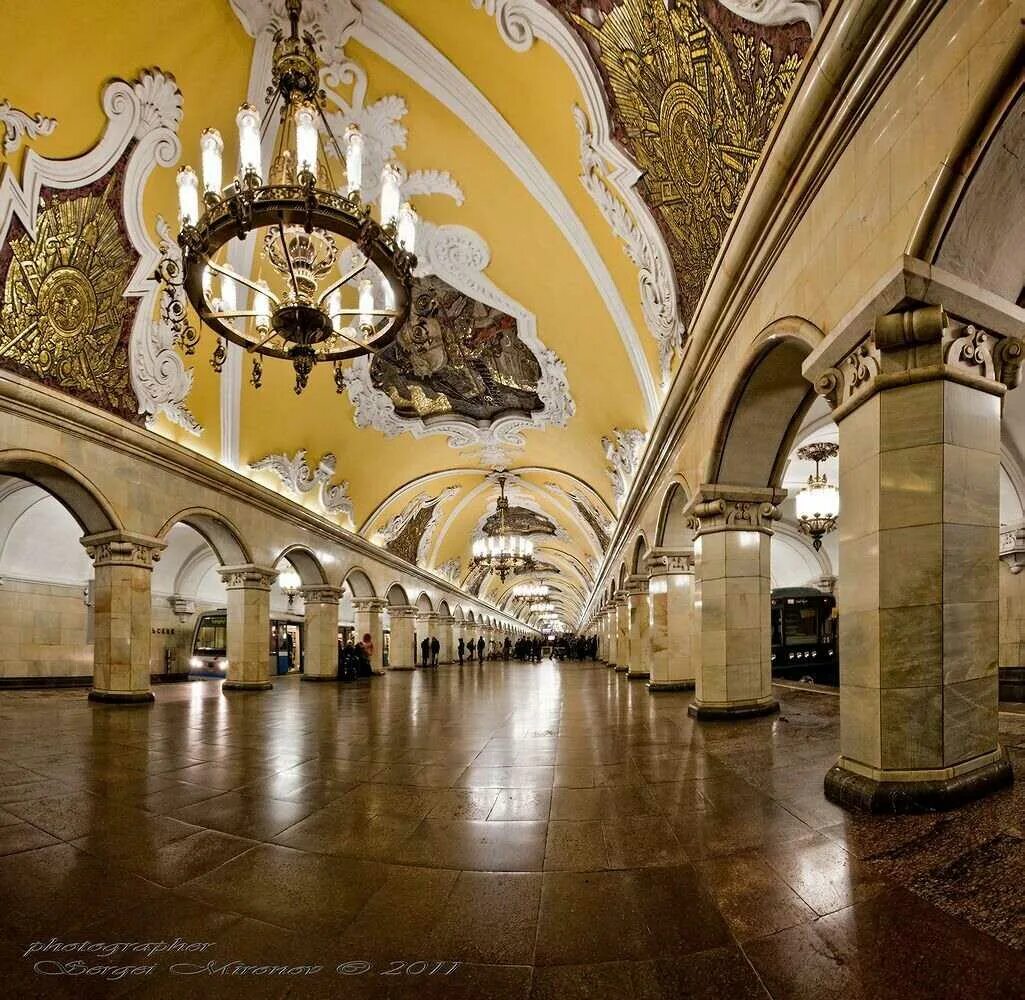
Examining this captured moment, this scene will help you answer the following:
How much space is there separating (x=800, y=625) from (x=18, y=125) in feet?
50.9

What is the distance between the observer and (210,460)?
10.4 m

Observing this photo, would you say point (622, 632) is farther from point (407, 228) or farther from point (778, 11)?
point (778, 11)

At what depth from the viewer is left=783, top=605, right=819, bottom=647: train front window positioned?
528 inches

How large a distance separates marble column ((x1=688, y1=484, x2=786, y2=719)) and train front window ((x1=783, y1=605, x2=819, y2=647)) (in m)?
8.21

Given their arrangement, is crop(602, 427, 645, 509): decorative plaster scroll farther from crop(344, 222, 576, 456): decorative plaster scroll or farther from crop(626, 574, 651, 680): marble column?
crop(626, 574, 651, 680): marble column

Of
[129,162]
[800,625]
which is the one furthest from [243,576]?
[800,625]

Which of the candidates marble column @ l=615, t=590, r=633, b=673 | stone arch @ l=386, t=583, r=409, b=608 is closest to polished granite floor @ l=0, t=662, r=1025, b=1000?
marble column @ l=615, t=590, r=633, b=673

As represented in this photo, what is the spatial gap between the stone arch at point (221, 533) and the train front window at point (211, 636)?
6848 millimetres

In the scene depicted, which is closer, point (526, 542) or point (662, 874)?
point (662, 874)

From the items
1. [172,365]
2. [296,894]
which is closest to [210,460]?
[172,365]

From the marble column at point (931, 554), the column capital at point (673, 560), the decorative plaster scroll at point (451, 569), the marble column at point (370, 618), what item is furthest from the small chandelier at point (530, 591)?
the marble column at point (931, 554)

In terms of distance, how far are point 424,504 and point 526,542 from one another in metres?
3.79

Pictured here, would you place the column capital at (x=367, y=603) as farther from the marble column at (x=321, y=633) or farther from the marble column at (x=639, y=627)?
the marble column at (x=639, y=627)

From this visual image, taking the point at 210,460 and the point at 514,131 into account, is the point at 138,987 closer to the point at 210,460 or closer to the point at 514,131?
the point at 514,131
